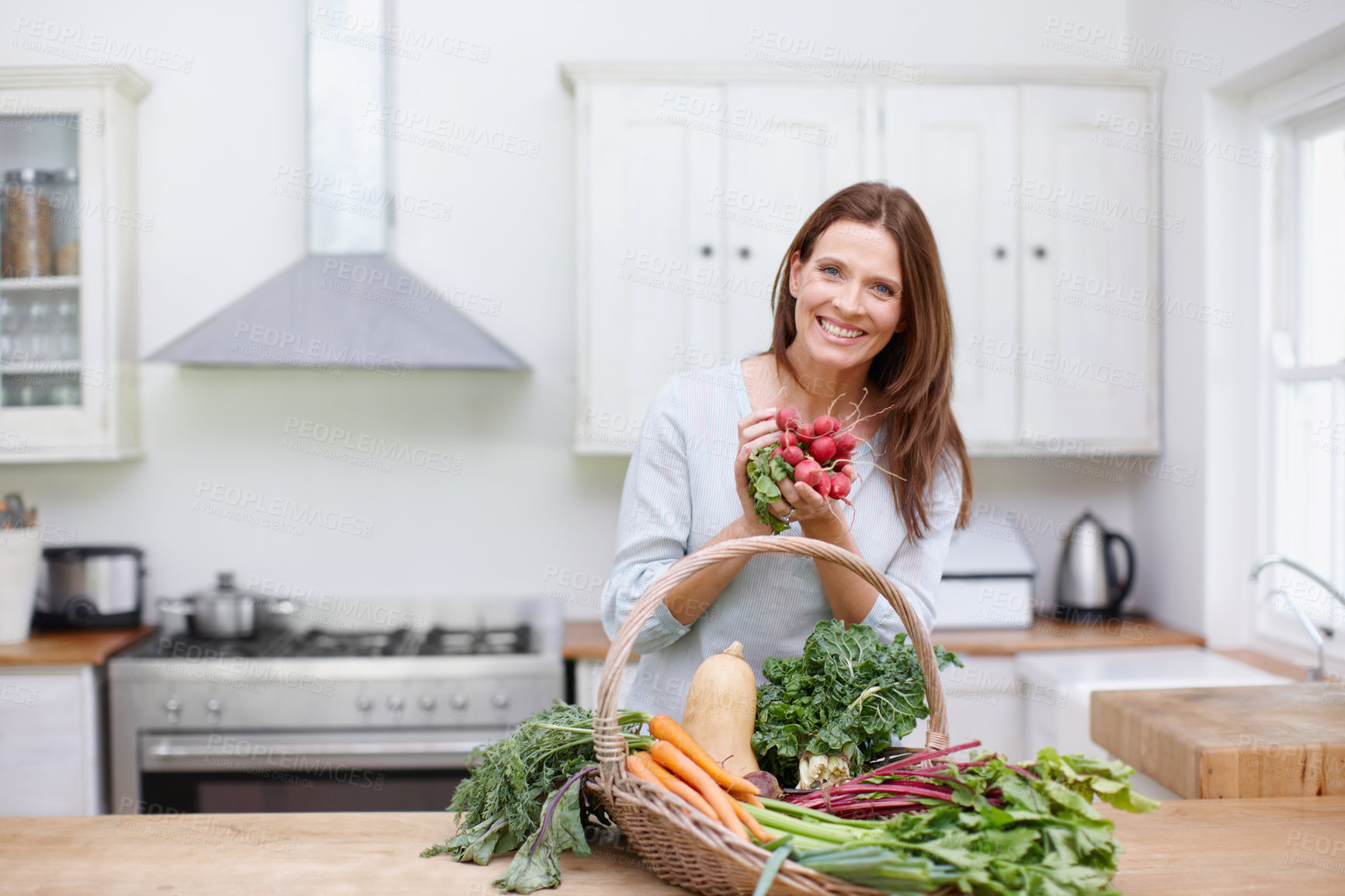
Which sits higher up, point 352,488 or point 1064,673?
point 352,488

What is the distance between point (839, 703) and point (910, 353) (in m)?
0.53

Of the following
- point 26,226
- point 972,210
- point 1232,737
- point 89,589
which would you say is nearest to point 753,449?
point 1232,737

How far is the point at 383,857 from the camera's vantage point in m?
1.11

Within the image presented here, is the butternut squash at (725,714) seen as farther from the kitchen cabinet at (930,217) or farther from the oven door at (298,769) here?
the kitchen cabinet at (930,217)

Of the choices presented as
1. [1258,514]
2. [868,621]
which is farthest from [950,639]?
[868,621]

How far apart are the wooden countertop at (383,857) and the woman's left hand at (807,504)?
0.41 meters

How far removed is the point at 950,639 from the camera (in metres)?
2.64

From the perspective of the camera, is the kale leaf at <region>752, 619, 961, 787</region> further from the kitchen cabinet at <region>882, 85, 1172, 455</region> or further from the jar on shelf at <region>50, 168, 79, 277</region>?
the jar on shelf at <region>50, 168, 79, 277</region>

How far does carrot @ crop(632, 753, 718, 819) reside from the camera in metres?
0.98

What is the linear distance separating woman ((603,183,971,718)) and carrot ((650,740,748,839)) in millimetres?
301

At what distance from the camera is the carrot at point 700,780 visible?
97 cm

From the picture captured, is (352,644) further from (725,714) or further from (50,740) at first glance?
(725,714)

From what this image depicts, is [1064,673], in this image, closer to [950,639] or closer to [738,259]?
[950,639]

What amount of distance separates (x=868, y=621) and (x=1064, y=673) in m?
1.22
